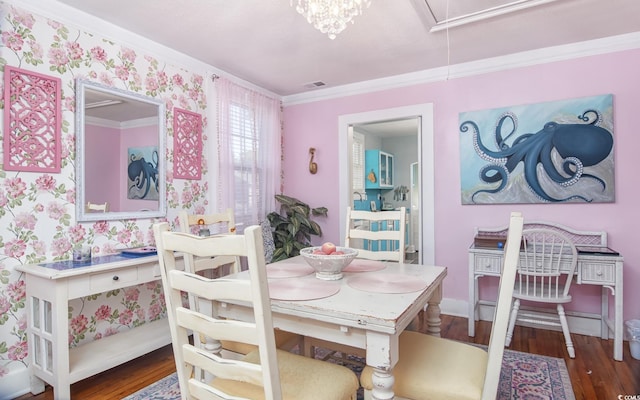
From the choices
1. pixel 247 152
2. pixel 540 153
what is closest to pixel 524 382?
pixel 540 153

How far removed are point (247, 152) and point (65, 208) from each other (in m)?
1.75

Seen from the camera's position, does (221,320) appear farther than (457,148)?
No

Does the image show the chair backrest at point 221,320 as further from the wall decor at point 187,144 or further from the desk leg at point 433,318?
the wall decor at point 187,144

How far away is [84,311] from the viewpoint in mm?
2385

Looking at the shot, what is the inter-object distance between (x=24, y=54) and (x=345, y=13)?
75.4 inches

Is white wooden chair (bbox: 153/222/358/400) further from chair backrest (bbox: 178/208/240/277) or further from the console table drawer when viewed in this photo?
the console table drawer

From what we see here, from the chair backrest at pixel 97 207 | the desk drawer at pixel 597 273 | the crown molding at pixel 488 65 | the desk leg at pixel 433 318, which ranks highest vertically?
the crown molding at pixel 488 65

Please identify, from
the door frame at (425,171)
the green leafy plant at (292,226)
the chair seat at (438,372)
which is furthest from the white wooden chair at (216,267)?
the door frame at (425,171)

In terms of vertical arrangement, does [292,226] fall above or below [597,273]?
above

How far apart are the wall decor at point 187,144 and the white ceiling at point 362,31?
545mm

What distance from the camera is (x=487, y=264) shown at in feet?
9.41

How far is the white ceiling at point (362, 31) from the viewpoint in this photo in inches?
89.4

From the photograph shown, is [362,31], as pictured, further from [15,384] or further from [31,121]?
[15,384]

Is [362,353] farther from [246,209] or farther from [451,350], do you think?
[246,209]
